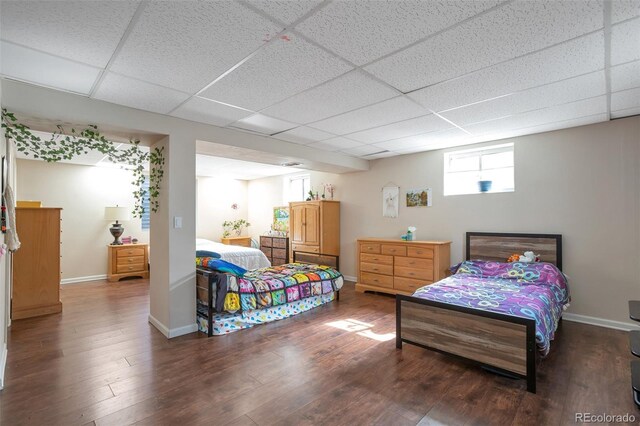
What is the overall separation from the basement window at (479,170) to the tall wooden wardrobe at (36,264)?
5.83m

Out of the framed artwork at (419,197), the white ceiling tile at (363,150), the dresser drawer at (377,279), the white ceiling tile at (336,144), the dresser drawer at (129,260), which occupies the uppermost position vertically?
the white ceiling tile at (336,144)

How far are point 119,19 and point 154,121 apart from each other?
1646 millimetres

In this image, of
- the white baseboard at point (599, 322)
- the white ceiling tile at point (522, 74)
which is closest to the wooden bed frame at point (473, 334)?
the white ceiling tile at point (522, 74)

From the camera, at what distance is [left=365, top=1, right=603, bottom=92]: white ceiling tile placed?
5.62 ft

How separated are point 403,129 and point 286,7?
2.60 metres

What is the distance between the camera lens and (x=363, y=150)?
5.14 metres

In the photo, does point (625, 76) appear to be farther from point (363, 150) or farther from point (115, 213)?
point (115, 213)

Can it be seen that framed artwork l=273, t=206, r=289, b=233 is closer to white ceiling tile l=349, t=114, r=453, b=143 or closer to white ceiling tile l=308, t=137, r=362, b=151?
white ceiling tile l=308, t=137, r=362, b=151

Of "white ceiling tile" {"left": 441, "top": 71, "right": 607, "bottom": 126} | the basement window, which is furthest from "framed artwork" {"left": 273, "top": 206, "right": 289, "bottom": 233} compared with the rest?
"white ceiling tile" {"left": 441, "top": 71, "right": 607, "bottom": 126}

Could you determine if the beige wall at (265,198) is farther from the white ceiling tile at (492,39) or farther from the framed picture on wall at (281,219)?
the white ceiling tile at (492,39)

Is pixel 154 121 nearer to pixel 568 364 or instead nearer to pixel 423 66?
pixel 423 66

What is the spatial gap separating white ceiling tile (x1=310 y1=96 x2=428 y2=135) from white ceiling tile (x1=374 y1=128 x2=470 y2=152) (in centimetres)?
84

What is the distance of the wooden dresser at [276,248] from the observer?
7.07 metres

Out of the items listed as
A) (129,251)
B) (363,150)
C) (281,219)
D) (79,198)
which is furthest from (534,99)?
(79,198)
